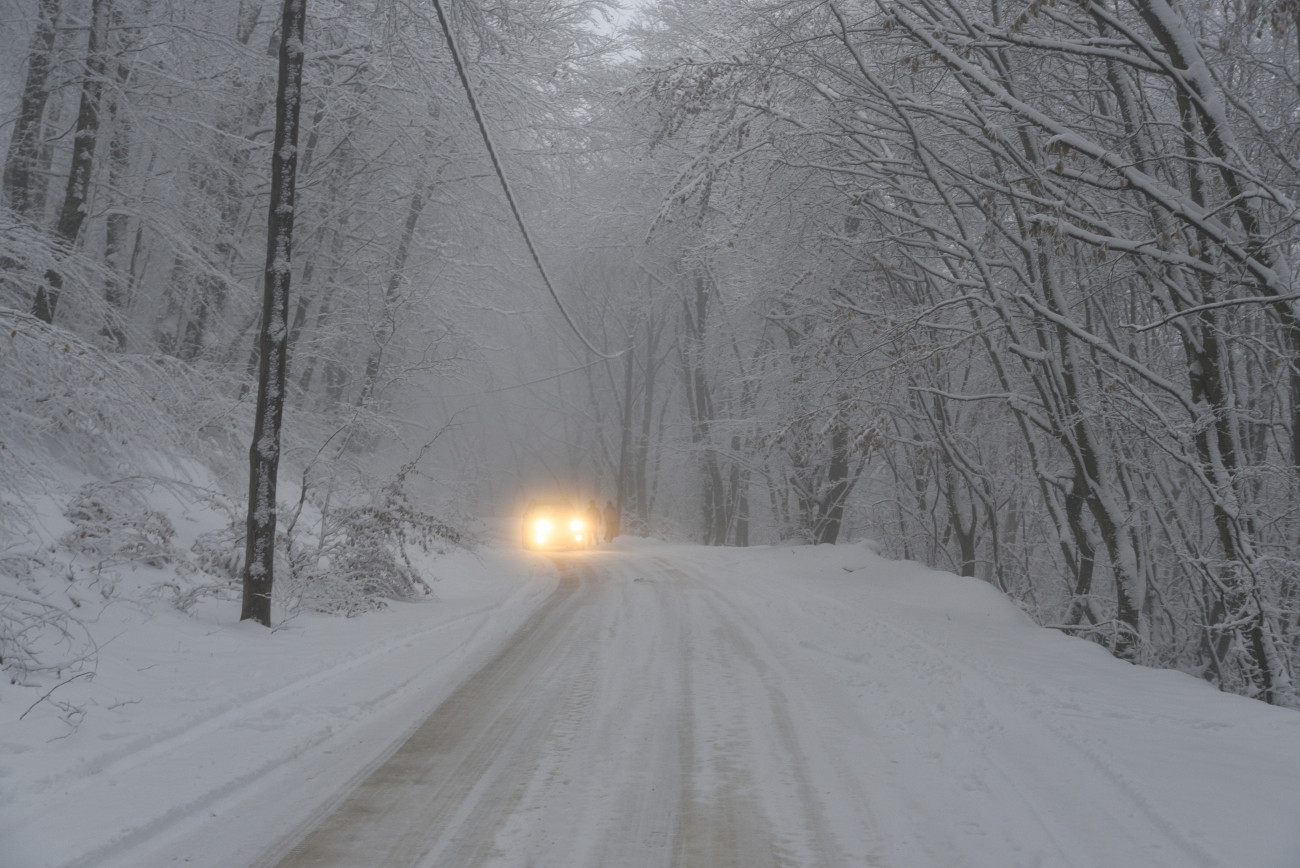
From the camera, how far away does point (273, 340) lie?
8953 mm

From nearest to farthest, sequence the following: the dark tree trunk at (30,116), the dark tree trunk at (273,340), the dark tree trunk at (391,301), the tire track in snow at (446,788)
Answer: the tire track in snow at (446,788)
the dark tree trunk at (273,340)
the dark tree trunk at (30,116)
the dark tree trunk at (391,301)

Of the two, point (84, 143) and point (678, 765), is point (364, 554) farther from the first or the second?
point (678, 765)

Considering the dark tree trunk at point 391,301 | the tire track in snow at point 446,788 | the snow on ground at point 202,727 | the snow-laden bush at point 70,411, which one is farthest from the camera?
the dark tree trunk at point 391,301

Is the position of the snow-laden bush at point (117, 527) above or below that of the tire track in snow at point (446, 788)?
above

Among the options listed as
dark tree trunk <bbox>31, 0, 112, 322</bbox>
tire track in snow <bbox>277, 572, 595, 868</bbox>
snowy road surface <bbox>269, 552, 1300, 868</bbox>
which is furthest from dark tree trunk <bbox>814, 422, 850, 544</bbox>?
dark tree trunk <bbox>31, 0, 112, 322</bbox>

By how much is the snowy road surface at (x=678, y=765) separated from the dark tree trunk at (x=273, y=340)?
853 mm

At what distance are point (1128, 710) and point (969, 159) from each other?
23.2ft

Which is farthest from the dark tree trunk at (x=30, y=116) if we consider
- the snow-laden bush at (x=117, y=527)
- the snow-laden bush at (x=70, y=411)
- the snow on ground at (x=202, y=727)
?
the snow on ground at (x=202, y=727)

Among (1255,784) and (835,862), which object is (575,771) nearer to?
(835,862)

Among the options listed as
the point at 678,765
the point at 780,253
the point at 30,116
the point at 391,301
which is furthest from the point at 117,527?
the point at 780,253

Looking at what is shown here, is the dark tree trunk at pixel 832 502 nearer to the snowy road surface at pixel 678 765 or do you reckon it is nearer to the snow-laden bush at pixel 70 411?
the snowy road surface at pixel 678 765

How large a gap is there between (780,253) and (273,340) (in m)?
9.09

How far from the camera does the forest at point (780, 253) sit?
23.0ft

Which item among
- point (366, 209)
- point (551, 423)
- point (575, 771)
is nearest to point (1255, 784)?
point (575, 771)
